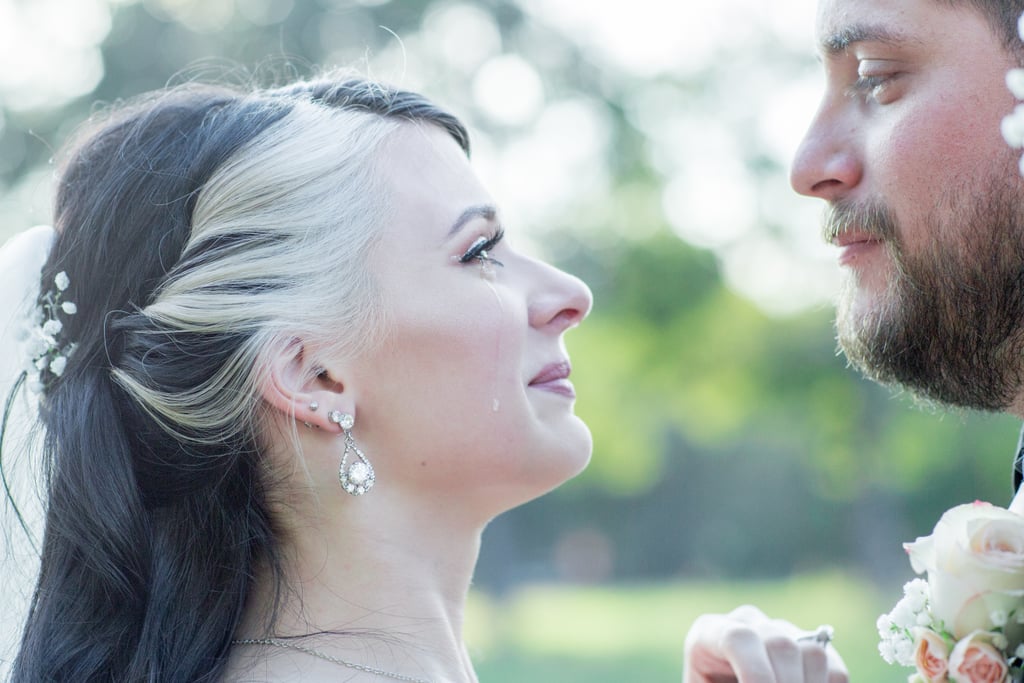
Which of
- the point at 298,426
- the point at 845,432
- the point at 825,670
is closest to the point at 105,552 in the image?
the point at 298,426

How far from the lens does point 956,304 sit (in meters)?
2.82

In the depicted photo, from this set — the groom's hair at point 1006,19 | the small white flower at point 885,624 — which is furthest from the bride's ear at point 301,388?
the groom's hair at point 1006,19

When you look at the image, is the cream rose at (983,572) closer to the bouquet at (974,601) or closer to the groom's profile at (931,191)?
the bouquet at (974,601)

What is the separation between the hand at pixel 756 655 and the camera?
2.76m

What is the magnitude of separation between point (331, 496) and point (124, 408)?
21.9 inches

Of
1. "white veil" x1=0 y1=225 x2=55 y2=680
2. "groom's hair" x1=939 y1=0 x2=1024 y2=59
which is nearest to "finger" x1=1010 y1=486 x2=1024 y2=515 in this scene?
"groom's hair" x1=939 y1=0 x2=1024 y2=59

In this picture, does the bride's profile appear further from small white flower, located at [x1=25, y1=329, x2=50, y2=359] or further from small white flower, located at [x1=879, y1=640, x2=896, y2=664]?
small white flower, located at [x1=879, y1=640, x2=896, y2=664]

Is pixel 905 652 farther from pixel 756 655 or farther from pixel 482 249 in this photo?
pixel 482 249

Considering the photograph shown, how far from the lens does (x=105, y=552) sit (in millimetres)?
2713

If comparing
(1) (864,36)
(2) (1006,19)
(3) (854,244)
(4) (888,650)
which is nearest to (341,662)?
(4) (888,650)

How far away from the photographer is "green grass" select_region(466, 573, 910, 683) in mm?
16719

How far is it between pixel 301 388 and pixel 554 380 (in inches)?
25.6

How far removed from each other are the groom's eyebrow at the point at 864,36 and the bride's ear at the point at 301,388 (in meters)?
1.51

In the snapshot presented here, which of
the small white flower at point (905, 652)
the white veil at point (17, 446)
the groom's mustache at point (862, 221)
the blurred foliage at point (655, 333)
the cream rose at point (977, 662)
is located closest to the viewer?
the cream rose at point (977, 662)
